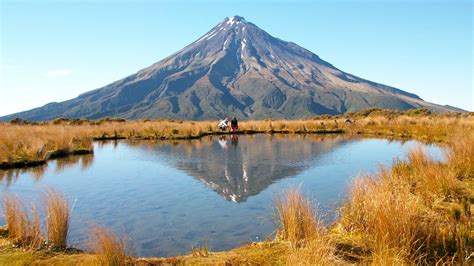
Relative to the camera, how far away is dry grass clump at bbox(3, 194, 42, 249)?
19.9 feet

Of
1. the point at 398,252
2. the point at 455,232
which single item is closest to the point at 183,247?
the point at 398,252

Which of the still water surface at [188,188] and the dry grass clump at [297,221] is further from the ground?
the dry grass clump at [297,221]

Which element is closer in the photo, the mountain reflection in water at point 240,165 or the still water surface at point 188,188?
the still water surface at point 188,188

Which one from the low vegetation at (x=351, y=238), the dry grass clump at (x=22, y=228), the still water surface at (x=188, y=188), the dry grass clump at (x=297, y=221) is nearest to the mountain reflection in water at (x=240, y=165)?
the still water surface at (x=188, y=188)

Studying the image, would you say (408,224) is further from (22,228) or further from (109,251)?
(22,228)

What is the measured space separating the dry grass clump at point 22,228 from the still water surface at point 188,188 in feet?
2.66

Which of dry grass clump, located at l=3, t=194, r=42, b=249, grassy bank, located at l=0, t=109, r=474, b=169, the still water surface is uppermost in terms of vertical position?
grassy bank, located at l=0, t=109, r=474, b=169

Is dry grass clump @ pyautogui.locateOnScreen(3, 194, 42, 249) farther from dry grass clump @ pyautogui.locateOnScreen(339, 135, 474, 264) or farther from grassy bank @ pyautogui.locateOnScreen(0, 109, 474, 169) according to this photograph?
grassy bank @ pyautogui.locateOnScreen(0, 109, 474, 169)

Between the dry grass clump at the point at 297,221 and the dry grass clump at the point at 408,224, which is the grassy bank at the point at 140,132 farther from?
the dry grass clump at the point at 297,221

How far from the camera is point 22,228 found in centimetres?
630

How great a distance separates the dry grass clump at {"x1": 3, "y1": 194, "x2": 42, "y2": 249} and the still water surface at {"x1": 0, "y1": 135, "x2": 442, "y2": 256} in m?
0.81

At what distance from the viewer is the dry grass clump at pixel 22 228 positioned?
239 inches

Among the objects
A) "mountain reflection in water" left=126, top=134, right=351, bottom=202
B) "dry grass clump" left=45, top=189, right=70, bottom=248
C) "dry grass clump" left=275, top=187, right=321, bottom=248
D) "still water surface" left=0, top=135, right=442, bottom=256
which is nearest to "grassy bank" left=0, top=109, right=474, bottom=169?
"still water surface" left=0, top=135, right=442, bottom=256

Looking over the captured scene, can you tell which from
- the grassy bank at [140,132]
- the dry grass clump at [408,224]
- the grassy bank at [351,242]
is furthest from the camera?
the grassy bank at [140,132]
